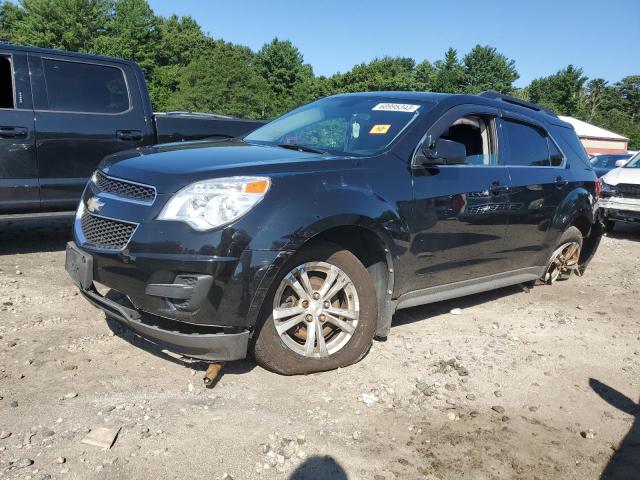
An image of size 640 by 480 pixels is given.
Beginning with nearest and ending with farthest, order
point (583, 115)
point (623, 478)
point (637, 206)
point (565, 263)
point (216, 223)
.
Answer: point (623, 478) < point (216, 223) < point (565, 263) < point (637, 206) < point (583, 115)

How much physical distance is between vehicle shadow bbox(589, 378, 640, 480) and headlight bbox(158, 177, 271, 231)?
221 cm

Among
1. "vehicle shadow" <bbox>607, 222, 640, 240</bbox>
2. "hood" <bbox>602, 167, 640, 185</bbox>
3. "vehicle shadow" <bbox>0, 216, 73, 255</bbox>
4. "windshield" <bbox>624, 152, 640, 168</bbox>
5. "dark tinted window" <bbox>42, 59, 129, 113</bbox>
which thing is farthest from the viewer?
"windshield" <bbox>624, 152, 640, 168</bbox>

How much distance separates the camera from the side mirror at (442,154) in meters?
3.79

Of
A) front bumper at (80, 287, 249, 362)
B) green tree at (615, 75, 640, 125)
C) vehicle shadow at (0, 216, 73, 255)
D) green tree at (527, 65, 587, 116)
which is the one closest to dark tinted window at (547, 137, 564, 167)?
front bumper at (80, 287, 249, 362)

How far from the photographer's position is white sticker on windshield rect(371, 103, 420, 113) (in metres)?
4.12

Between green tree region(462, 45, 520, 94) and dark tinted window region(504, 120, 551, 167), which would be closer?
dark tinted window region(504, 120, 551, 167)

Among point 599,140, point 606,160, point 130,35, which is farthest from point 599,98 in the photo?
point 606,160

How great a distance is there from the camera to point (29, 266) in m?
5.43

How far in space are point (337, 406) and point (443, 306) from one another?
2.23 m

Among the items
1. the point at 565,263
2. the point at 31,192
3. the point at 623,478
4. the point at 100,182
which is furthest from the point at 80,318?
the point at 565,263

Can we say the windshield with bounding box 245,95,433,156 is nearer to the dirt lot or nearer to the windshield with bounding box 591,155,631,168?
the dirt lot

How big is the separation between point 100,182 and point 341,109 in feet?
6.48

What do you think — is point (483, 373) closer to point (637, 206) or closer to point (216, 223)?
point (216, 223)

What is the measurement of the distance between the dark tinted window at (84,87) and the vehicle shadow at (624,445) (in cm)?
532
